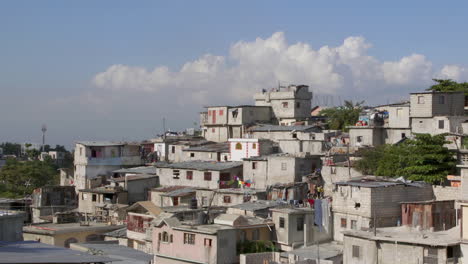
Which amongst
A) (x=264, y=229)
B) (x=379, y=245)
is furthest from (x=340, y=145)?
(x=379, y=245)

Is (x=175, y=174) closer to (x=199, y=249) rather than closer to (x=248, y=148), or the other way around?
(x=248, y=148)

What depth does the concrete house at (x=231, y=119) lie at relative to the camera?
56.9 metres

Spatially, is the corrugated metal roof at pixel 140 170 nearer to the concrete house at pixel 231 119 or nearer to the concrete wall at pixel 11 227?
the concrete house at pixel 231 119

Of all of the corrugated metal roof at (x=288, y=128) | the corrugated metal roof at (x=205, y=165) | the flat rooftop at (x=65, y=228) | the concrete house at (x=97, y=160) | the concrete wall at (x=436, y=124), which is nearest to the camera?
the flat rooftop at (x=65, y=228)

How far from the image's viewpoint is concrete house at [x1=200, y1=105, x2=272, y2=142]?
56.9 m

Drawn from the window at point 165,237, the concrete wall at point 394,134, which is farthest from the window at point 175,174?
the concrete wall at point 394,134

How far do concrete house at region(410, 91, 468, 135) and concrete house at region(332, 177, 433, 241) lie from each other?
10.6 meters

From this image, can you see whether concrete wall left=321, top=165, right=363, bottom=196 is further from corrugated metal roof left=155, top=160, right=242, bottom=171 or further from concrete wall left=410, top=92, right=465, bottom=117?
concrete wall left=410, top=92, right=465, bottom=117

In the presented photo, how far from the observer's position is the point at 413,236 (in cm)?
2917

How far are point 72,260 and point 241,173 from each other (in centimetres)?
3064

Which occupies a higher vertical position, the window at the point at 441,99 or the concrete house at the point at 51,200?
the window at the point at 441,99

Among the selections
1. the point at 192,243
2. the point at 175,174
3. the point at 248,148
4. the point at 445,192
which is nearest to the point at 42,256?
the point at 192,243

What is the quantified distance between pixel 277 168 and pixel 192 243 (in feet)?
34.2

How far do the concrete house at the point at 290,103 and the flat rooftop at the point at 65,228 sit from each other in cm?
2135
